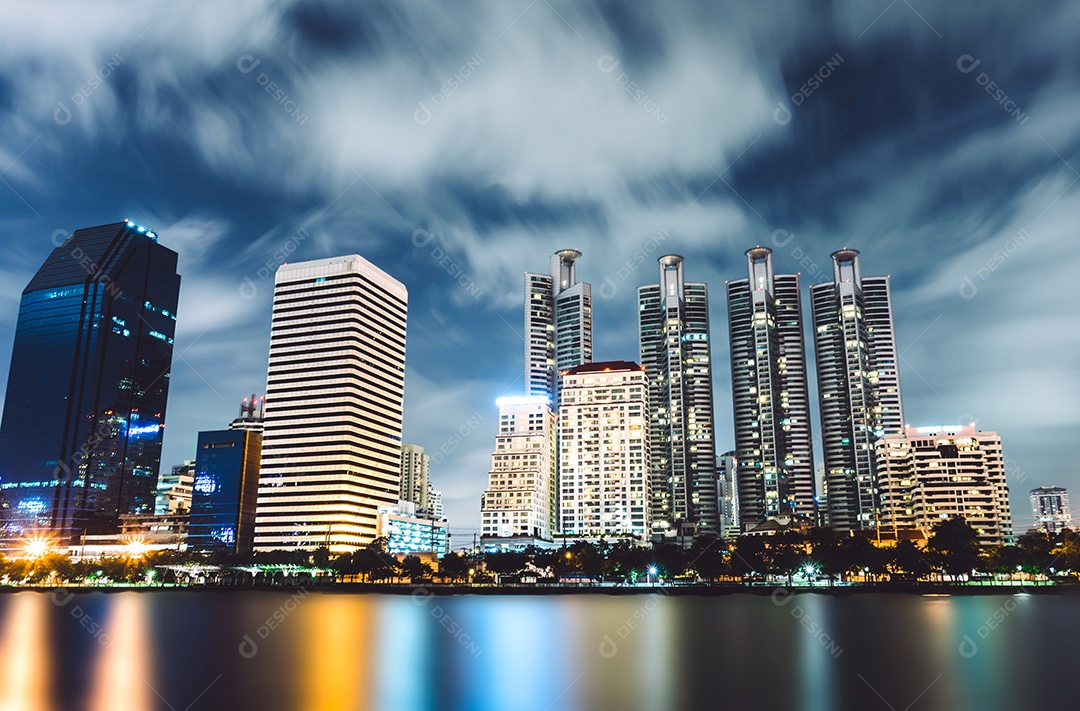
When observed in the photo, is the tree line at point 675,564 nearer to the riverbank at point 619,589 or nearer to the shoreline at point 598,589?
the riverbank at point 619,589

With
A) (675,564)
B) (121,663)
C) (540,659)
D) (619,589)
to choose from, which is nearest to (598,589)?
(619,589)

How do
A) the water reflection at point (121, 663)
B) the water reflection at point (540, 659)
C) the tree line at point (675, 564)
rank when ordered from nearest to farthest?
1. the water reflection at point (121, 663)
2. the water reflection at point (540, 659)
3. the tree line at point (675, 564)

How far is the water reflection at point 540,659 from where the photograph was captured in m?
47.1

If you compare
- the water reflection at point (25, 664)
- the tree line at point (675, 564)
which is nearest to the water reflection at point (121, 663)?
the water reflection at point (25, 664)

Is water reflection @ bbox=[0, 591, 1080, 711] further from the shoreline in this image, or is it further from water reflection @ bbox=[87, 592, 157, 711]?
the shoreline

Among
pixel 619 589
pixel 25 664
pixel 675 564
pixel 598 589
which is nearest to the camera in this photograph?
pixel 25 664

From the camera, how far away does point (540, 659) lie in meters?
62.6

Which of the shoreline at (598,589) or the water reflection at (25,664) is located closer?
the water reflection at (25,664)

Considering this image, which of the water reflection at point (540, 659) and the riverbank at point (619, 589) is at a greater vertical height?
the riverbank at point (619, 589)

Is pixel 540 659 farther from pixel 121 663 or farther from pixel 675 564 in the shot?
pixel 675 564

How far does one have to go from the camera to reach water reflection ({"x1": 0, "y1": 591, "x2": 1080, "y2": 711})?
47094mm

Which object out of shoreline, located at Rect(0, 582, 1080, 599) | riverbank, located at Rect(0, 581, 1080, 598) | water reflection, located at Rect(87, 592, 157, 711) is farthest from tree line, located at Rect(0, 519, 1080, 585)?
water reflection, located at Rect(87, 592, 157, 711)

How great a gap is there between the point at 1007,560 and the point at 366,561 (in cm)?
13524

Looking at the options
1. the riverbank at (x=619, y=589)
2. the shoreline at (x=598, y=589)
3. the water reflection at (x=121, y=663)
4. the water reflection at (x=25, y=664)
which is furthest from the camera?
the riverbank at (x=619, y=589)
